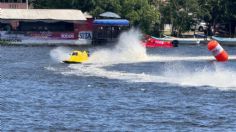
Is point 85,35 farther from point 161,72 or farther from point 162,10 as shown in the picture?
point 161,72

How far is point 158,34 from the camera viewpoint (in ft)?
468

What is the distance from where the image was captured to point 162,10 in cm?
14538

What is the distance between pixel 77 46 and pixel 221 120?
82.6m

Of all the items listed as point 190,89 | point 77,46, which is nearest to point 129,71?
point 190,89

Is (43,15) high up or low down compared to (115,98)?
down

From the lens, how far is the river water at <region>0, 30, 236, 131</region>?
37812mm

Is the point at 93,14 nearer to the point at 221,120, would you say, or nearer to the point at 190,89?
the point at 190,89

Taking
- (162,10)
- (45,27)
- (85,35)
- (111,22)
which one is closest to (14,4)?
(45,27)

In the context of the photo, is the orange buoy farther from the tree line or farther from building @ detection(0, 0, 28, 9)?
building @ detection(0, 0, 28, 9)

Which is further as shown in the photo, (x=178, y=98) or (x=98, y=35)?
(x=98, y=35)

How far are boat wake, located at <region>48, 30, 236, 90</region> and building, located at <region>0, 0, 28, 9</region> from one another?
4448 centimetres

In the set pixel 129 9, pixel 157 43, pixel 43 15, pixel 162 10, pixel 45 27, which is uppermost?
pixel 129 9

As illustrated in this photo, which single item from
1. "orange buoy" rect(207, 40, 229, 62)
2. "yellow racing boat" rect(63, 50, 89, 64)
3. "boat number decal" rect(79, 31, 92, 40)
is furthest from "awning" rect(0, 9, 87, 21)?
"orange buoy" rect(207, 40, 229, 62)

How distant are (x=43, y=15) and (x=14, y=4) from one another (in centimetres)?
2086
